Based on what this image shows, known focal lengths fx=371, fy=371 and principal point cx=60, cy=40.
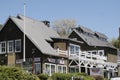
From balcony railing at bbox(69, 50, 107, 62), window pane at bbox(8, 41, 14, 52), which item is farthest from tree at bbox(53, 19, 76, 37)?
window pane at bbox(8, 41, 14, 52)

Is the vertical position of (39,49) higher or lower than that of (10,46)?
lower

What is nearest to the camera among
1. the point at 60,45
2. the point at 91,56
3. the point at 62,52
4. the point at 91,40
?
the point at 62,52

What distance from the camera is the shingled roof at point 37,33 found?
52.3 metres

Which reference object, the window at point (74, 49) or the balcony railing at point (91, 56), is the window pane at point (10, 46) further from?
the window at point (74, 49)

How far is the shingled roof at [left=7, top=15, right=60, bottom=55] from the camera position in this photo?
172 ft

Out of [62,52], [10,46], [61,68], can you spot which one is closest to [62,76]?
[61,68]

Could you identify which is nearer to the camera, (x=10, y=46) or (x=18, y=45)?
(x=18, y=45)

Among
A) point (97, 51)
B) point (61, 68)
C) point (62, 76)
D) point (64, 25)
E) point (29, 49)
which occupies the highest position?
point (64, 25)

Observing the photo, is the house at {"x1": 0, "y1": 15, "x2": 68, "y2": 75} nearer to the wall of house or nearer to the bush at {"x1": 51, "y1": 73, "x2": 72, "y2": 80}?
the wall of house

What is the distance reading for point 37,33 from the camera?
5597cm

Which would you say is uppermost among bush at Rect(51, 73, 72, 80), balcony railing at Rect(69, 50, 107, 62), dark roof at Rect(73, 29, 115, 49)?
dark roof at Rect(73, 29, 115, 49)

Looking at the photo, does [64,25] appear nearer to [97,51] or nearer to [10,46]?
[97,51]

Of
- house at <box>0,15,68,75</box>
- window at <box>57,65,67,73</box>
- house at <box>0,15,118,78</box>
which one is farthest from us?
window at <box>57,65,67,73</box>

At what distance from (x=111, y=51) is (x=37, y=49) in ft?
83.6
